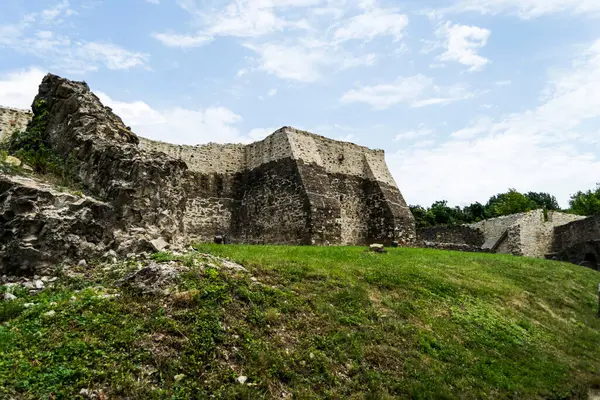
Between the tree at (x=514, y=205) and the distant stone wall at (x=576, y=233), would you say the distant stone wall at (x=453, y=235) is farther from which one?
the tree at (x=514, y=205)

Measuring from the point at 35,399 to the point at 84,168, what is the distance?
Answer: 6511 millimetres

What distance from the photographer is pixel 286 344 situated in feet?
19.9

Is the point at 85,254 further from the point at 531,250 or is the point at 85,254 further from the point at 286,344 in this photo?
the point at 531,250

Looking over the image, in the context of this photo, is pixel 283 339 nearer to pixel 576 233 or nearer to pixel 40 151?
pixel 40 151

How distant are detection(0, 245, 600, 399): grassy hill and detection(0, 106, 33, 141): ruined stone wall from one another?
883 cm

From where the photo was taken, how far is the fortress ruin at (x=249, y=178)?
31.9 ft

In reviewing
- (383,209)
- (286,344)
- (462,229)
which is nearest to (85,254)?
(286,344)

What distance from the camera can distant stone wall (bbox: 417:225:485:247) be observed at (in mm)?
27641

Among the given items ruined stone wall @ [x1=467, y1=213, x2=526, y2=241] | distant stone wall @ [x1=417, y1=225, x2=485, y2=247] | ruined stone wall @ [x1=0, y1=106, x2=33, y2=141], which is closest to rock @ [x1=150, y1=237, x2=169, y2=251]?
ruined stone wall @ [x1=0, y1=106, x2=33, y2=141]

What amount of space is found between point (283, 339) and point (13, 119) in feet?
40.4

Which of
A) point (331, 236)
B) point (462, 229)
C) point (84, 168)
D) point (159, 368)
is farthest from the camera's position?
point (462, 229)

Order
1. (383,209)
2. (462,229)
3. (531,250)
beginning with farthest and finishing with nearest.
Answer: (462,229) < (531,250) < (383,209)

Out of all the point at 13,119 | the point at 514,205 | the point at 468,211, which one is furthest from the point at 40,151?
the point at 468,211

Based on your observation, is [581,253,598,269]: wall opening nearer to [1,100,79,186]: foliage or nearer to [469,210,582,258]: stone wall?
[469,210,582,258]: stone wall
